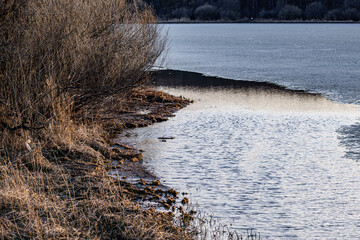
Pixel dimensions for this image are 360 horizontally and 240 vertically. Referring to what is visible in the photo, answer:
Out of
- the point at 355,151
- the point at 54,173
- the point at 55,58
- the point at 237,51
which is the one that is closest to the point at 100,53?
the point at 55,58

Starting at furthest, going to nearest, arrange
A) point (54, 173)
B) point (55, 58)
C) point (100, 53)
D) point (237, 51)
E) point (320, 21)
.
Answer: point (320, 21)
point (237, 51)
point (100, 53)
point (55, 58)
point (54, 173)

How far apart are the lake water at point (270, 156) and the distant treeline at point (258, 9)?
66856 millimetres

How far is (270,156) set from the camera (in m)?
8.91

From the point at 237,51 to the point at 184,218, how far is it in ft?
81.7

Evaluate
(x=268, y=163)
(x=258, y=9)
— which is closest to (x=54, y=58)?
(x=268, y=163)

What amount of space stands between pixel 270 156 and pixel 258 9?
88.7m

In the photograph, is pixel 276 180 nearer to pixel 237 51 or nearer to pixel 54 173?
pixel 54 173

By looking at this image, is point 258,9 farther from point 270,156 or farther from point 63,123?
point 63,123

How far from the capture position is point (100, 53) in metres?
9.65

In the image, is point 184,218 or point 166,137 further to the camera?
point 166,137

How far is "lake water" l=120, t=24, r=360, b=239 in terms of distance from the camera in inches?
251

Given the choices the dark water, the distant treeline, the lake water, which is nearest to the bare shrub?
the lake water

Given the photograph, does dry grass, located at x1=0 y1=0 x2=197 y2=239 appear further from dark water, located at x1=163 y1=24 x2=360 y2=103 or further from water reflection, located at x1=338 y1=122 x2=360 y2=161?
dark water, located at x1=163 y1=24 x2=360 y2=103

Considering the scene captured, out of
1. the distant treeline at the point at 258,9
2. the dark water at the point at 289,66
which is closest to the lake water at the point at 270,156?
the dark water at the point at 289,66
